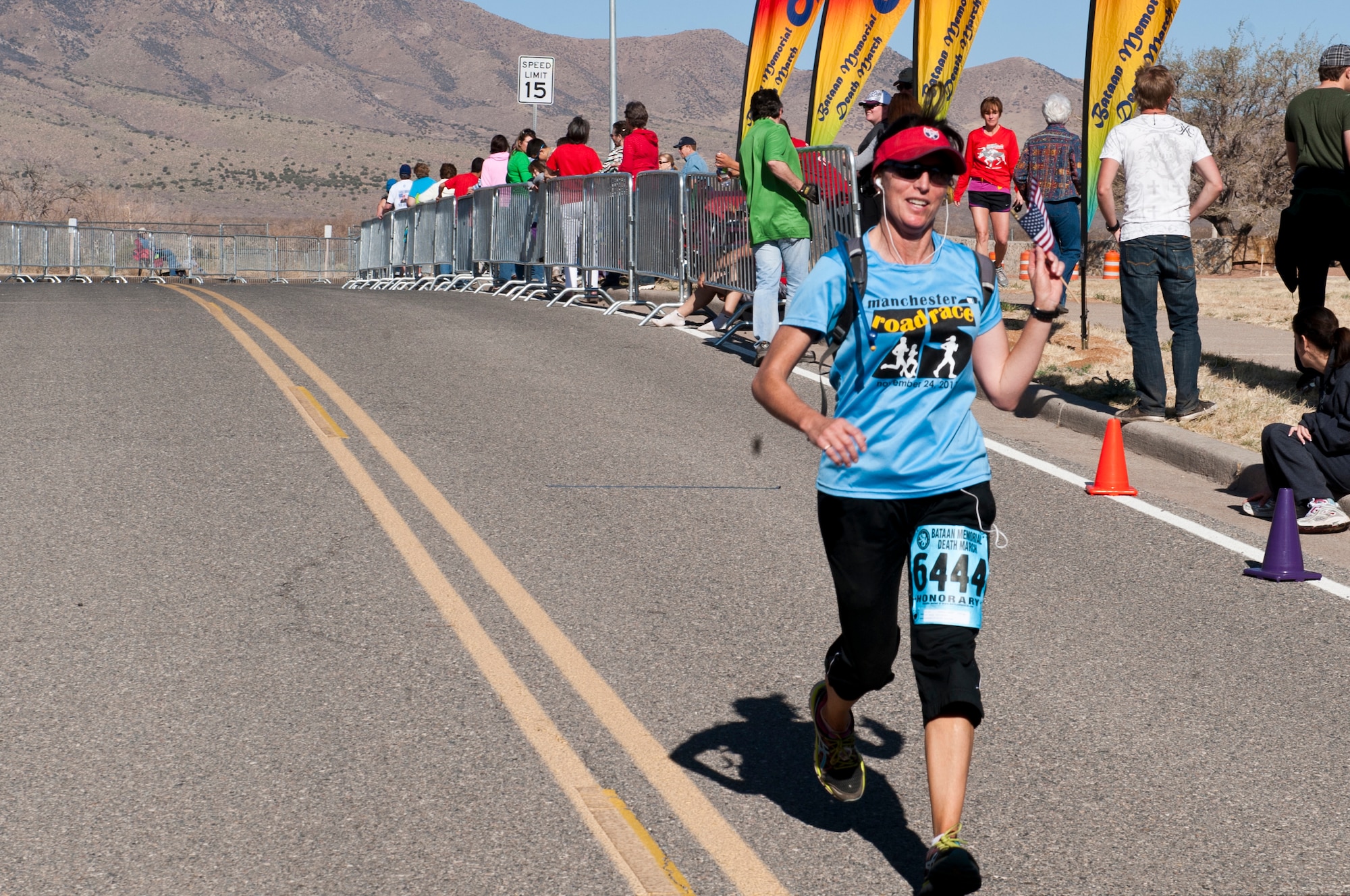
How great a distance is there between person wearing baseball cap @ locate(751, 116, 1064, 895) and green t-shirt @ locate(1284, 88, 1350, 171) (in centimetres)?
699

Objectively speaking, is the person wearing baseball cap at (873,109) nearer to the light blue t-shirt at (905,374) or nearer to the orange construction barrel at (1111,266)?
the light blue t-shirt at (905,374)

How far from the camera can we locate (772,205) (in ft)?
40.8

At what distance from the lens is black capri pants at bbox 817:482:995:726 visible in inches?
149

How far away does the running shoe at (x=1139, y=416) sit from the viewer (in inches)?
401

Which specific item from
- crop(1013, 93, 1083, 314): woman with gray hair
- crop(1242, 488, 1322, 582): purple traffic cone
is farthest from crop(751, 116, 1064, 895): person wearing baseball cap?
crop(1013, 93, 1083, 314): woman with gray hair

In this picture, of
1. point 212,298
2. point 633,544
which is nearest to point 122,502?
point 633,544

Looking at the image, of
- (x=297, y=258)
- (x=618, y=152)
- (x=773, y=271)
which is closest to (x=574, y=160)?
(x=618, y=152)

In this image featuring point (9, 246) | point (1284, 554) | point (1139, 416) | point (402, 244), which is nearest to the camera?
point (1284, 554)

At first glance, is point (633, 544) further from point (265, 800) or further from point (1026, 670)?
point (265, 800)

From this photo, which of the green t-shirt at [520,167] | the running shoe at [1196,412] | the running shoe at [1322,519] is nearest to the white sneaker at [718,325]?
the running shoe at [1196,412]

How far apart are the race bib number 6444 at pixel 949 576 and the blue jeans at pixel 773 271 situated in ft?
28.4

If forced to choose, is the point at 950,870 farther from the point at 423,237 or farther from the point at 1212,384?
the point at 423,237

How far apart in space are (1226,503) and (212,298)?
13.8 m

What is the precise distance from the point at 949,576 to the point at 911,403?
44 centimetres
